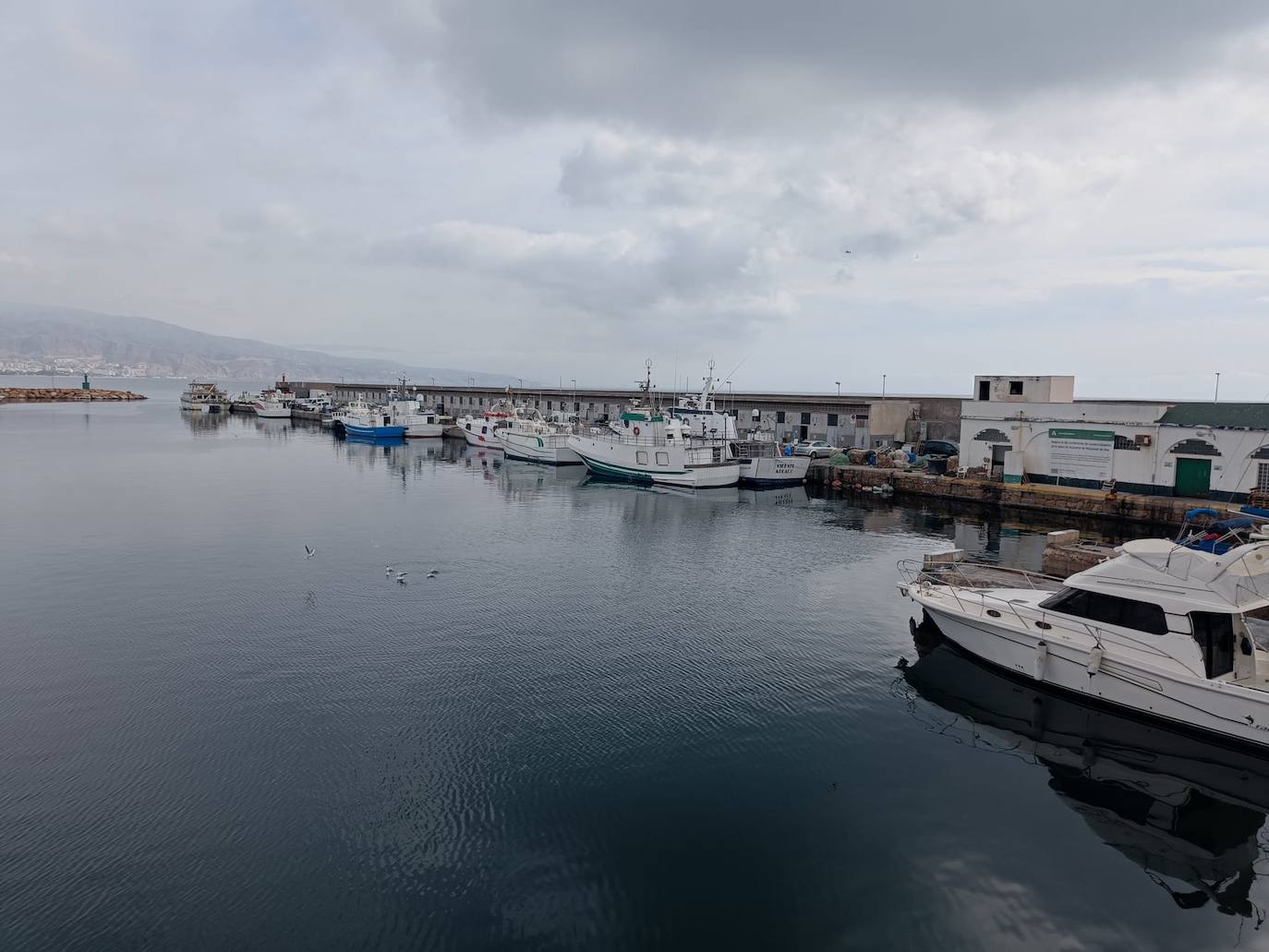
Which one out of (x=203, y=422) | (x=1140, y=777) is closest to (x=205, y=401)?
(x=203, y=422)

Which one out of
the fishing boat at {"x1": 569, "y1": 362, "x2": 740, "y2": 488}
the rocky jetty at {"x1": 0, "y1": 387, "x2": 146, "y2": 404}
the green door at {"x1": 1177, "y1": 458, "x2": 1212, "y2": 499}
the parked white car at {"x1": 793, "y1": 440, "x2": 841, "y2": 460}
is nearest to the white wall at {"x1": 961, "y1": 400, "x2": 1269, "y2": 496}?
the green door at {"x1": 1177, "y1": 458, "x2": 1212, "y2": 499}

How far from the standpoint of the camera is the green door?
32688 millimetres

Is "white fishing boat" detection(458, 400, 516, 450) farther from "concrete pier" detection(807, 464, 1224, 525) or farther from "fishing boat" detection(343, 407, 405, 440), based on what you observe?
"concrete pier" detection(807, 464, 1224, 525)

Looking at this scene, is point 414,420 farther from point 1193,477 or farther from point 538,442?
point 1193,477

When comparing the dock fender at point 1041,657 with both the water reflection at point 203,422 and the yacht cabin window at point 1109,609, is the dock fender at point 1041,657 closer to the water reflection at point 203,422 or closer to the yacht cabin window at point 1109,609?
the yacht cabin window at point 1109,609

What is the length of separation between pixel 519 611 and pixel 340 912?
1204 centimetres

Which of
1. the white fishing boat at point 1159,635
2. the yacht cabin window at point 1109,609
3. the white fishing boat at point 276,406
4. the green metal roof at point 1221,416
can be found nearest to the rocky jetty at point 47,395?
the white fishing boat at point 276,406

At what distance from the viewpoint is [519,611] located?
827 inches

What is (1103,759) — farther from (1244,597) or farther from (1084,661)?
(1244,597)

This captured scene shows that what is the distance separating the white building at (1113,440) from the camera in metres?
31.6

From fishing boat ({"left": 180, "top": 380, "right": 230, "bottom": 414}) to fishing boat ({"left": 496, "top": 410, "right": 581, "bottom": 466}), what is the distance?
250 feet

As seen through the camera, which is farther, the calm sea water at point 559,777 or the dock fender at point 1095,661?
the dock fender at point 1095,661

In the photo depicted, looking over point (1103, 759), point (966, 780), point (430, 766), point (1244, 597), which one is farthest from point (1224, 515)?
point (430, 766)

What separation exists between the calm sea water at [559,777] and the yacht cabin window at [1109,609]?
2071 mm
